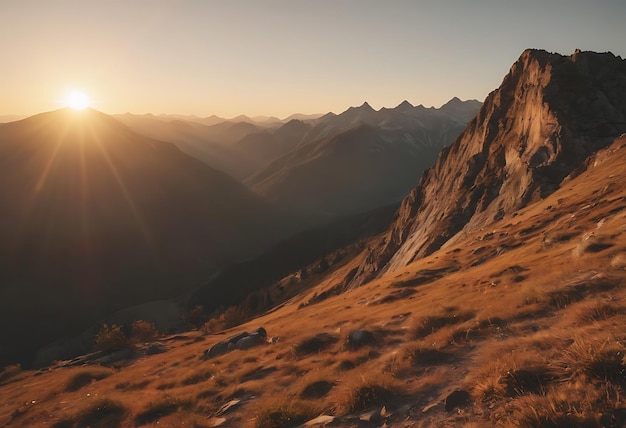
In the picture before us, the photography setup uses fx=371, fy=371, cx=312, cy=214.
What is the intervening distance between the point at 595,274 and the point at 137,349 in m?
38.3

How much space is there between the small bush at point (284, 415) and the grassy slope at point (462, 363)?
5cm

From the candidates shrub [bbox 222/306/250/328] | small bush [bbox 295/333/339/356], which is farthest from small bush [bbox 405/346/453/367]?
shrub [bbox 222/306/250/328]

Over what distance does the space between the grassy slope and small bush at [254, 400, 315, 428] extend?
52 mm

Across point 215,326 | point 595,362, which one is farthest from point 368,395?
point 215,326

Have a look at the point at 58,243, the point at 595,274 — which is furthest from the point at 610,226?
the point at 58,243

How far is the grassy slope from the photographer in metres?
6.97

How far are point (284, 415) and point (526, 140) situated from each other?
51044 mm

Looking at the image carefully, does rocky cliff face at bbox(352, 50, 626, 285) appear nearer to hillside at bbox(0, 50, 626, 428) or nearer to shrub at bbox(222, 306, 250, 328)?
hillside at bbox(0, 50, 626, 428)

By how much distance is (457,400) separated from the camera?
25.6ft

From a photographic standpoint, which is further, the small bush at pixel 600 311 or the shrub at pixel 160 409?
the shrub at pixel 160 409

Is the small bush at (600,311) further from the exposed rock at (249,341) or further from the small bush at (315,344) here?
the exposed rock at (249,341)

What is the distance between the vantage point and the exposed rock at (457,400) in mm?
7652

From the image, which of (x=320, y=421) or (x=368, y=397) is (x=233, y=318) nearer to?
(x=320, y=421)

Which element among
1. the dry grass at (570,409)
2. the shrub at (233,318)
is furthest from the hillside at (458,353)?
the shrub at (233,318)
